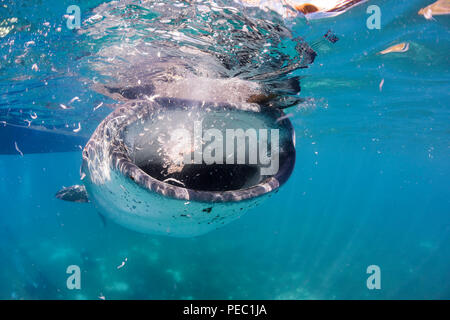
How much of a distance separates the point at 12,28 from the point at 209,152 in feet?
16.8

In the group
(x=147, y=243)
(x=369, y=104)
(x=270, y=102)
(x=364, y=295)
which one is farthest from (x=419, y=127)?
(x=147, y=243)

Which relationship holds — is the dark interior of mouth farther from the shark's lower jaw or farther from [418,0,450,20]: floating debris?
[418,0,450,20]: floating debris

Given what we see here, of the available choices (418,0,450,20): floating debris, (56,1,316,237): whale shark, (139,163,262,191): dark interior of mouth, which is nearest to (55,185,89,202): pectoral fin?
(56,1,316,237): whale shark

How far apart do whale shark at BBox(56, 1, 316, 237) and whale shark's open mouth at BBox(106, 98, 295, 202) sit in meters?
0.01

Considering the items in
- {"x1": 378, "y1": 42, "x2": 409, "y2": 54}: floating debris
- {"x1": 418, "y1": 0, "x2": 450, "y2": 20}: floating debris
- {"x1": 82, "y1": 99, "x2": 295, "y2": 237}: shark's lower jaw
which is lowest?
{"x1": 82, "y1": 99, "x2": 295, "y2": 237}: shark's lower jaw

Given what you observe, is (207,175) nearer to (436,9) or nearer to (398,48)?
(436,9)

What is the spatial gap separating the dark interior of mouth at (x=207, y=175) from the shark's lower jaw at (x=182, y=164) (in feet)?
0.05

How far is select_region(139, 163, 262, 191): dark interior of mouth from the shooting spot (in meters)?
3.55

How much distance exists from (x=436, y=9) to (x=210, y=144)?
5.51 meters

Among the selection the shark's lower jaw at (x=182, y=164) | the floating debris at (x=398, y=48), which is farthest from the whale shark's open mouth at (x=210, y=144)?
the floating debris at (x=398, y=48)

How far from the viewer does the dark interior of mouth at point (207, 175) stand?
3.55 m

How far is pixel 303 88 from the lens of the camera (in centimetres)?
923

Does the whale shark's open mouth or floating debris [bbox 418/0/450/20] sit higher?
floating debris [bbox 418/0/450/20]

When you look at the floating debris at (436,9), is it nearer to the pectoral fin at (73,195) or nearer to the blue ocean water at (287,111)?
the blue ocean water at (287,111)
